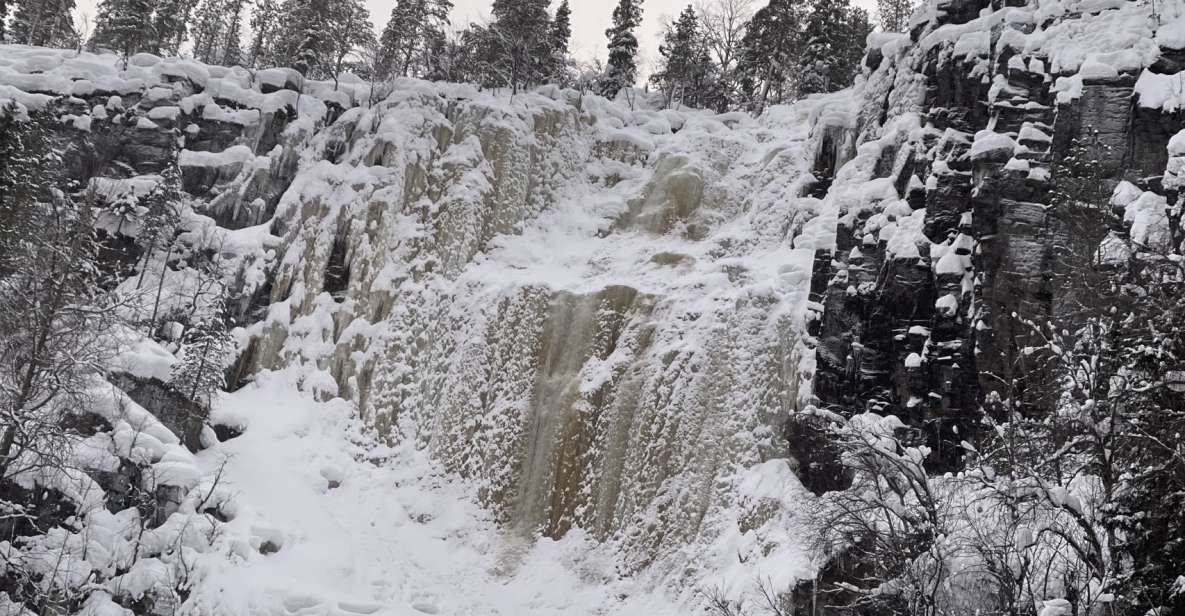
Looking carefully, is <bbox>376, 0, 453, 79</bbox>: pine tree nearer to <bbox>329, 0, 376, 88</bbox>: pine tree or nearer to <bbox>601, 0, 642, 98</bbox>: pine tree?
<bbox>329, 0, 376, 88</bbox>: pine tree

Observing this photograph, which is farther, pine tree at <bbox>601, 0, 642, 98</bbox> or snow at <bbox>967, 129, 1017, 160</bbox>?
pine tree at <bbox>601, 0, 642, 98</bbox>

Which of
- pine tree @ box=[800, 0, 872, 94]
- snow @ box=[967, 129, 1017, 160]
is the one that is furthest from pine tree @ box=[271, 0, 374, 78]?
snow @ box=[967, 129, 1017, 160]

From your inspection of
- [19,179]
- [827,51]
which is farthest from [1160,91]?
[19,179]

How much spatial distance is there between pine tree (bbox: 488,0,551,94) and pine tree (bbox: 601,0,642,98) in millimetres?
5850

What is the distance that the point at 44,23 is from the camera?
49875 mm

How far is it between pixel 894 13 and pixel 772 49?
9563 mm

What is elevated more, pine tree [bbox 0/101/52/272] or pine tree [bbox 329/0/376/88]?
pine tree [bbox 329/0/376/88]

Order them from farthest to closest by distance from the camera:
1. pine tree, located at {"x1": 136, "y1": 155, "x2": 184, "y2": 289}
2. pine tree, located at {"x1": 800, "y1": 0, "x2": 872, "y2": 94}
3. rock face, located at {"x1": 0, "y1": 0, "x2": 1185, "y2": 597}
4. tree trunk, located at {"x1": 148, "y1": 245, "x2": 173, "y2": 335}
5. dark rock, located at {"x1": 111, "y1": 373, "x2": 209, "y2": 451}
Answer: pine tree, located at {"x1": 800, "y1": 0, "x2": 872, "y2": 94}
pine tree, located at {"x1": 136, "y1": 155, "x2": 184, "y2": 289}
tree trunk, located at {"x1": 148, "y1": 245, "x2": 173, "y2": 335}
dark rock, located at {"x1": 111, "y1": 373, "x2": 209, "y2": 451}
rock face, located at {"x1": 0, "y1": 0, "x2": 1185, "y2": 597}

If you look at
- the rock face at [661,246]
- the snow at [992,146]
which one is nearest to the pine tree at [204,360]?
the rock face at [661,246]

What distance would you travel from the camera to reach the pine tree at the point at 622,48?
154 ft

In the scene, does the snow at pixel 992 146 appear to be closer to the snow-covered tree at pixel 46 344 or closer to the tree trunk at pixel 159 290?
the snow-covered tree at pixel 46 344

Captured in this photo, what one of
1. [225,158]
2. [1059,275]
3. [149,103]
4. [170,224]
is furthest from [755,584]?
[149,103]

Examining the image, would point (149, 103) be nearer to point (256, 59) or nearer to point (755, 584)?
point (256, 59)

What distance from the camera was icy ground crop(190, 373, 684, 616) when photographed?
19.5 m
